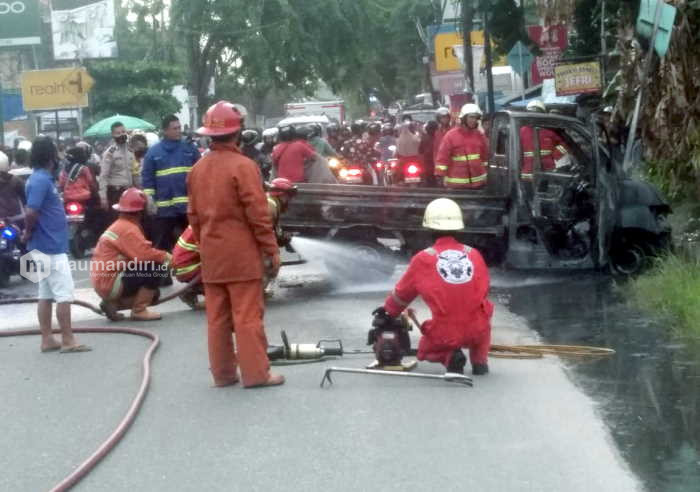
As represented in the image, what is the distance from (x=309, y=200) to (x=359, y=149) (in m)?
15.3

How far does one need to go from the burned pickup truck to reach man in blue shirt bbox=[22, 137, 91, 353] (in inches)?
138

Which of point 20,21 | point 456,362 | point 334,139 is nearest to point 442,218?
point 456,362

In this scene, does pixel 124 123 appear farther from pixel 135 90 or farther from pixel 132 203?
pixel 132 203

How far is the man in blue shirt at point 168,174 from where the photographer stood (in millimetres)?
13555

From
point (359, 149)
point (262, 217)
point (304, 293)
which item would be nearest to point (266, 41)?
point (359, 149)

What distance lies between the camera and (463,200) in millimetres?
13523

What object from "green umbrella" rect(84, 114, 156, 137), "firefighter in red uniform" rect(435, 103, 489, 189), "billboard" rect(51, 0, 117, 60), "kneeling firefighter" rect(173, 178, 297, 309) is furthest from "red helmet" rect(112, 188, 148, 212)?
"billboard" rect(51, 0, 117, 60)

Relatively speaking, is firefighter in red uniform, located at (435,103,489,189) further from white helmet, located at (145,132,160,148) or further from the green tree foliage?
the green tree foliage

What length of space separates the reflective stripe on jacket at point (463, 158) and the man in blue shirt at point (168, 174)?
136 inches

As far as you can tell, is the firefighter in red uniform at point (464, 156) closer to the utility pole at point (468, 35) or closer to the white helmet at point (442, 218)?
the utility pole at point (468, 35)

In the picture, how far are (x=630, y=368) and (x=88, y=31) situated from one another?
47.2 meters

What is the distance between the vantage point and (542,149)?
14.6 m

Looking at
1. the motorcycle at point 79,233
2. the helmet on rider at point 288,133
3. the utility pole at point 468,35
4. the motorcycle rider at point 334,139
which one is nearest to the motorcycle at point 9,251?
the motorcycle at point 79,233

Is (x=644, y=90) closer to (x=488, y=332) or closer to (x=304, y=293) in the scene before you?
(x=304, y=293)
